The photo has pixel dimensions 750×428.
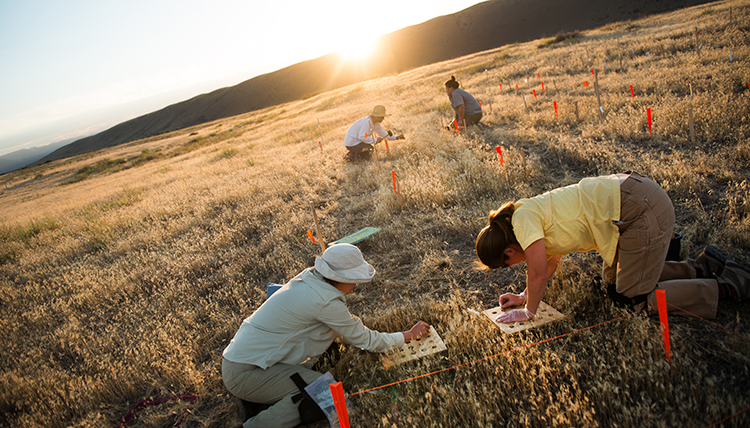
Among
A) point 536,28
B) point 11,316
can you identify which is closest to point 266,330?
point 11,316

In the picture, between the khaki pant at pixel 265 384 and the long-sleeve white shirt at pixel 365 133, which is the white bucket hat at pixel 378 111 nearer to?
the long-sleeve white shirt at pixel 365 133

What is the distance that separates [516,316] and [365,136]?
7319mm

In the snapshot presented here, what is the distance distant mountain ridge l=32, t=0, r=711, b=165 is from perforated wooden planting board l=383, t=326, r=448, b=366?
5621cm

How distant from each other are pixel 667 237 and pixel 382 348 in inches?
87.8

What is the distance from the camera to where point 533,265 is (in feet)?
7.87

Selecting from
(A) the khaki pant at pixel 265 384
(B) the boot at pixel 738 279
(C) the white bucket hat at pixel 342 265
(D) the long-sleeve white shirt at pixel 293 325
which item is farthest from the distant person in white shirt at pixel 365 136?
(B) the boot at pixel 738 279

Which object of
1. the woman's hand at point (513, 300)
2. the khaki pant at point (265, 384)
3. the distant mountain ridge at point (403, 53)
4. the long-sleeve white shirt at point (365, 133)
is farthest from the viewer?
the distant mountain ridge at point (403, 53)

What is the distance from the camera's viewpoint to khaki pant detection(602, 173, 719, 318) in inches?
94.9

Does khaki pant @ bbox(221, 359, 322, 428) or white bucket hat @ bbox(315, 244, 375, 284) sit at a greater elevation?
white bucket hat @ bbox(315, 244, 375, 284)

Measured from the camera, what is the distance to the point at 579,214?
8.16 feet

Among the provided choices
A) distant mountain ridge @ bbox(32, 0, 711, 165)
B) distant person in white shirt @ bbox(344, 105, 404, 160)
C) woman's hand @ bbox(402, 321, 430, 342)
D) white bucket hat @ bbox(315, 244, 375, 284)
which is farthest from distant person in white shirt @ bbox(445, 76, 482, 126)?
distant mountain ridge @ bbox(32, 0, 711, 165)

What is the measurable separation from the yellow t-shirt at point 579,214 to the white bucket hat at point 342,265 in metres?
1.16

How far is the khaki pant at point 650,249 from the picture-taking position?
241 cm

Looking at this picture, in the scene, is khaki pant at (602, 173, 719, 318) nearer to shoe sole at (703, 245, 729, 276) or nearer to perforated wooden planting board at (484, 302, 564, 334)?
shoe sole at (703, 245, 729, 276)
